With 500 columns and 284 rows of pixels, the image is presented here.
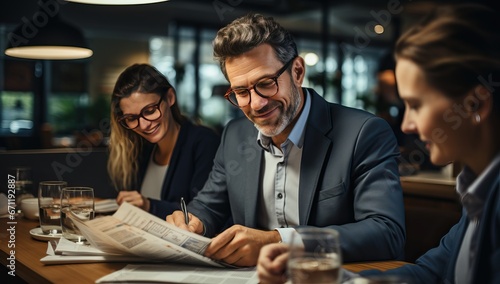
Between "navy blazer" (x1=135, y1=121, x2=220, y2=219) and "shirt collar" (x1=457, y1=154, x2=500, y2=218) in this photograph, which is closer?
"shirt collar" (x1=457, y1=154, x2=500, y2=218)

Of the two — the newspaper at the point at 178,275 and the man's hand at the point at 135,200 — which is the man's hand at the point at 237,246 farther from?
the man's hand at the point at 135,200

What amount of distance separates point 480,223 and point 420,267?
13.9 inches

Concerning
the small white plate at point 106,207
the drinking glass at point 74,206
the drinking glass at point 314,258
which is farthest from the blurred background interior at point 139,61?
the drinking glass at point 314,258

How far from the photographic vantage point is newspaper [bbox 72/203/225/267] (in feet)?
4.67

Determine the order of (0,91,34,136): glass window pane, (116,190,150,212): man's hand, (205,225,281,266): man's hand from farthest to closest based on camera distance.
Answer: (0,91,34,136): glass window pane → (116,190,150,212): man's hand → (205,225,281,266): man's hand

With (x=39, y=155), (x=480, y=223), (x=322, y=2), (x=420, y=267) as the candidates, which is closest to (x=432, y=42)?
(x=480, y=223)

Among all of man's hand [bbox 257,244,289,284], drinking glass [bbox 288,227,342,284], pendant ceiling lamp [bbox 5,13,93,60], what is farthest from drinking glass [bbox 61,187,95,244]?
pendant ceiling lamp [bbox 5,13,93,60]

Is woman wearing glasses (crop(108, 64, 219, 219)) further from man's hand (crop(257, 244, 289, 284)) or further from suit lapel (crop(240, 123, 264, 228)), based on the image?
man's hand (crop(257, 244, 289, 284))

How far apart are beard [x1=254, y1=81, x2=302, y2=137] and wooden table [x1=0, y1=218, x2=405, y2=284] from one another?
2.04 ft

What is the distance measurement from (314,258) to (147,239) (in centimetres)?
58

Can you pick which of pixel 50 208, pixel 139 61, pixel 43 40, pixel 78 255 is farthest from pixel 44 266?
pixel 139 61

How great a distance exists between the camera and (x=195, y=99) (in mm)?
11898

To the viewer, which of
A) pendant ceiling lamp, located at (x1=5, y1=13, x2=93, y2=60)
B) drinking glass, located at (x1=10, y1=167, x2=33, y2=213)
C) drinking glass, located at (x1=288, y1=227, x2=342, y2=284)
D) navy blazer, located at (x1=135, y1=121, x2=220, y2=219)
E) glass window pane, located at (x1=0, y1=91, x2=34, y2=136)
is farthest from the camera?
glass window pane, located at (x1=0, y1=91, x2=34, y2=136)

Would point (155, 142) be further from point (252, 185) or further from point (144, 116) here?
point (252, 185)
